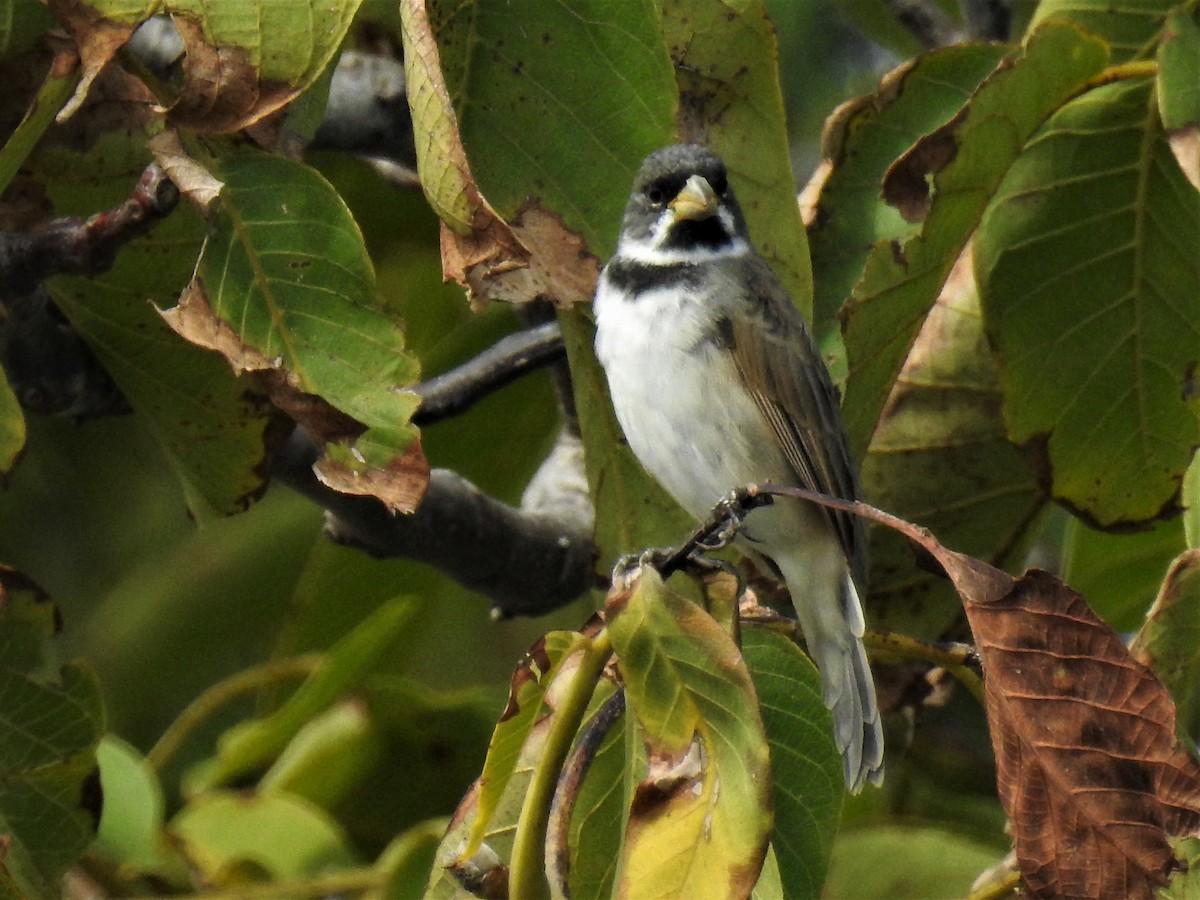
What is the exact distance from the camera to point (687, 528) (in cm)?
255

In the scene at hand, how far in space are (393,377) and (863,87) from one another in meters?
2.95

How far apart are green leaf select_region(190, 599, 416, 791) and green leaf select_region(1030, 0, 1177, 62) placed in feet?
4.65

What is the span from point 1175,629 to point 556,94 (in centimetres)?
93

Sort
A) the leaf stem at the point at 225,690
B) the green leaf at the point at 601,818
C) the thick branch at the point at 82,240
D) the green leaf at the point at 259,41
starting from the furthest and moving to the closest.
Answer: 1. the leaf stem at the point at 225,690
2. the thick branch at the point at 82,240
3. the green leaf at the point at 601,818
4. the green leaf at the point at 259,41

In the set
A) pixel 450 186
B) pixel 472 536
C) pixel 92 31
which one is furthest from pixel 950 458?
pixel 92 31

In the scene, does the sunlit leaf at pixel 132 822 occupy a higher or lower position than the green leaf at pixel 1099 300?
lower

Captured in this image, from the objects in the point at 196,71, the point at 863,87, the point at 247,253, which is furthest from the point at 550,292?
the point at 863,87

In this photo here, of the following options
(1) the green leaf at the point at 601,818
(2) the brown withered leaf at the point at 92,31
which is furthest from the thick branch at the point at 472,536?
(2) the brown withered leaf at the point at 92,31

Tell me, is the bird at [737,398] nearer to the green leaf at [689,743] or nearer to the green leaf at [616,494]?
the green leaf at [616,494]

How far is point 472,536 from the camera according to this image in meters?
2.99

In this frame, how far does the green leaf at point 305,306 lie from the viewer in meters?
1.91

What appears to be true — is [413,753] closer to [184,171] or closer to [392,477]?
[392,477]

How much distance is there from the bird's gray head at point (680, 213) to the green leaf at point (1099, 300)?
1.87 ft

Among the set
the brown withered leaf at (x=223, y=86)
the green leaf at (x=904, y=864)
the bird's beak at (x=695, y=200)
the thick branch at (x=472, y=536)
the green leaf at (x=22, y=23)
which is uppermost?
the green leaf at (x=22, y=23)
